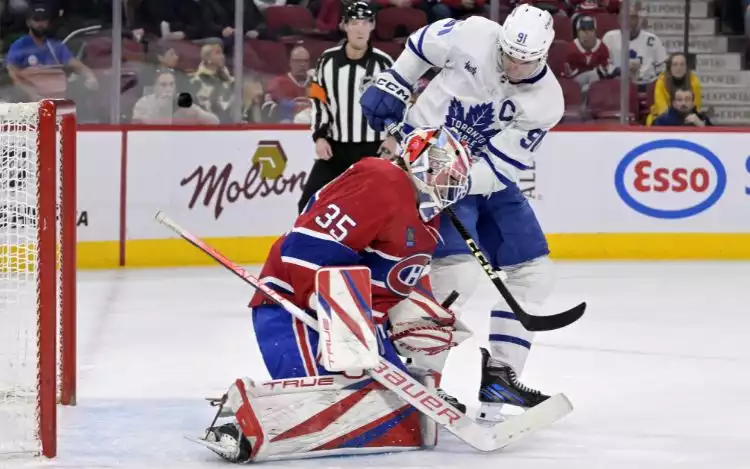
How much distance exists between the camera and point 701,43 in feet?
29.4

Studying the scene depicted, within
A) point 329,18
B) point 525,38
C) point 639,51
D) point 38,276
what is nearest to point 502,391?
point 525,38

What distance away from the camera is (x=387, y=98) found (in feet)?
13.3

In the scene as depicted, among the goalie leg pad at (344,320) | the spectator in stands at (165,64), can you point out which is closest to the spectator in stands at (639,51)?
the spectator in stands at (165,64)

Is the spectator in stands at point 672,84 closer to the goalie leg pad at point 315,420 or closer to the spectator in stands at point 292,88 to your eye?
the spectator in stands at point 292,88

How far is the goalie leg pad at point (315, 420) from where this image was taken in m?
3.28

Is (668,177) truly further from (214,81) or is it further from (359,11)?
(214,81)

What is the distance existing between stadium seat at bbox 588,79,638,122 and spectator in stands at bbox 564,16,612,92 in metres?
0.05

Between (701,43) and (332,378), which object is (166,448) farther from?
(701,43)

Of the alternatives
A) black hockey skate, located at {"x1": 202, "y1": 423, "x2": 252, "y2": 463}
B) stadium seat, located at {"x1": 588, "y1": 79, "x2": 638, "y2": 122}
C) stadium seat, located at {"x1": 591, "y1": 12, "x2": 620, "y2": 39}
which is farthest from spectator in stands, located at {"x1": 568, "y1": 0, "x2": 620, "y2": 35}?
black hockey skate, located at {"x1": 202, "y1": 423, "x2": 252, "y2": 463}

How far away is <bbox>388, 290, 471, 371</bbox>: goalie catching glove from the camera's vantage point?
3.49m

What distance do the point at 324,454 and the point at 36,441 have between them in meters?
0.64

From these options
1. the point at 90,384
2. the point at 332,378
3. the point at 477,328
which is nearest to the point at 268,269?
the point at 332,378

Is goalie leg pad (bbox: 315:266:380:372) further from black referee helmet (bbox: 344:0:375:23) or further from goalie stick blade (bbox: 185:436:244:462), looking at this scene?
black referee helmet (bbox: 344:0:375:23)

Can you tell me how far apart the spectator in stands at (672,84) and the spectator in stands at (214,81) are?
2.21 meters
